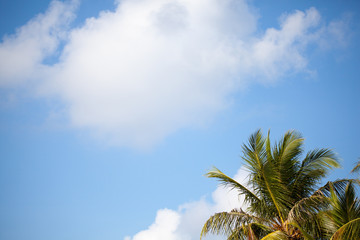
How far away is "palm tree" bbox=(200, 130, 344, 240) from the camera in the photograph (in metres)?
10.9

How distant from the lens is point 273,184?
11.1 meters

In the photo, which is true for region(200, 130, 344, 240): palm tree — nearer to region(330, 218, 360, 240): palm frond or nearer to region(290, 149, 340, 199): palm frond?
region(290, 149, 340, 199): palm frond

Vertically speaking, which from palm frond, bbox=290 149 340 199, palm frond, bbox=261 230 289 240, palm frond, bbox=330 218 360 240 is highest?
palm frond, bbox=290 149 340 199

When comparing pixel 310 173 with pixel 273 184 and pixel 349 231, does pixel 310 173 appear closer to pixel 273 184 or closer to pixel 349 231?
pixel 273 184

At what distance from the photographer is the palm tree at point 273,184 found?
10875 millimetres

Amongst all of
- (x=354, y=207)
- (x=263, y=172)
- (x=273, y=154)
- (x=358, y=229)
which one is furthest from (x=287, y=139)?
(x=358, y=229)

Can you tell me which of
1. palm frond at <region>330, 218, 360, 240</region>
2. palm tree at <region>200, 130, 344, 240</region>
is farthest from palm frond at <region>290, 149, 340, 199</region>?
palm frond at <region>330, 218, 360, 240</region>

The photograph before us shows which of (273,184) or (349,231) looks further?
(273,184)

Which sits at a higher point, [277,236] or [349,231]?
[277,236]

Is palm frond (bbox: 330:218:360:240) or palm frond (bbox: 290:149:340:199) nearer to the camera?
palm frond (bbox: 330:218:360:240)

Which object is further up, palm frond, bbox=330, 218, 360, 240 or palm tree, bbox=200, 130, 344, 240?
palm tree, bbox=200, 130, 344, 240

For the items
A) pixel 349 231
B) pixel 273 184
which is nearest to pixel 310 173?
pixel 273 184

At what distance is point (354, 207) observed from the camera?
8.82m

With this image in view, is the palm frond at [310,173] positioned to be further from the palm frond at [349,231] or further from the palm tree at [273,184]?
the palm frond at [349,231]
